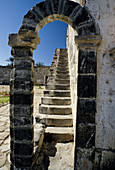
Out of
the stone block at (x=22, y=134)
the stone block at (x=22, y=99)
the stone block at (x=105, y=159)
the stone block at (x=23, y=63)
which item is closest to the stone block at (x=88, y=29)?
the stone block at (x=23, y=63)

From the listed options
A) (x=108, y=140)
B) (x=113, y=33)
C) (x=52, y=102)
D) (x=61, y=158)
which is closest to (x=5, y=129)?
(x=52, y=102)

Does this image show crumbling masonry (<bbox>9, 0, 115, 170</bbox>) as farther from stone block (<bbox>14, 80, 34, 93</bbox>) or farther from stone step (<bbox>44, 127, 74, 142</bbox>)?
stone step (<bbox>44, 127, 74, 142</bbox>)

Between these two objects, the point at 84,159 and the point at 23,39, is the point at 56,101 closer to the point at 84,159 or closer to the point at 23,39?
the point at 84,159

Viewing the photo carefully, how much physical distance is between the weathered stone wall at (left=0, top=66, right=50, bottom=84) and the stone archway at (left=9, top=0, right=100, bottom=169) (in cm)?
1505

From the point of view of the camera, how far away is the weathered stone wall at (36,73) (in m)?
16.8

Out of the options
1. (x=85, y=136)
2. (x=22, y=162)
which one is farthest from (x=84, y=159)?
(x=22, y=162)

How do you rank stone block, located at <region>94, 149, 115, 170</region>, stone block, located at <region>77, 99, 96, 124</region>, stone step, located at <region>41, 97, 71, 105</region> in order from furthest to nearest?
stone step, located at <region>41, 97, 71, 105</region>
stone block, located at <region>94, 149, 115, 170</region>
stone block, located at <region>77, 99, 96, 124</region>

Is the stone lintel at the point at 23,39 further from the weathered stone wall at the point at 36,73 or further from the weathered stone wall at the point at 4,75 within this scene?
the weathered stone wall at the point at 4,75

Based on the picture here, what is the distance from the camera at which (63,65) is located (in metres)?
5.90

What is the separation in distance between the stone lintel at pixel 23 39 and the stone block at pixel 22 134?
1.55 meters

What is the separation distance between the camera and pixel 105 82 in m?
1.86

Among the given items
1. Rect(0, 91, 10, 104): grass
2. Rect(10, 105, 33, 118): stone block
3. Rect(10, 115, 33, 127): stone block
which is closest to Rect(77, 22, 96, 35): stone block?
Rect(10, 105, 33, 118): stone block

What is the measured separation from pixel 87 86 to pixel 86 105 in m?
0.35

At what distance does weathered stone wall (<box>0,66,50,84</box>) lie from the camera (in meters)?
16.8
